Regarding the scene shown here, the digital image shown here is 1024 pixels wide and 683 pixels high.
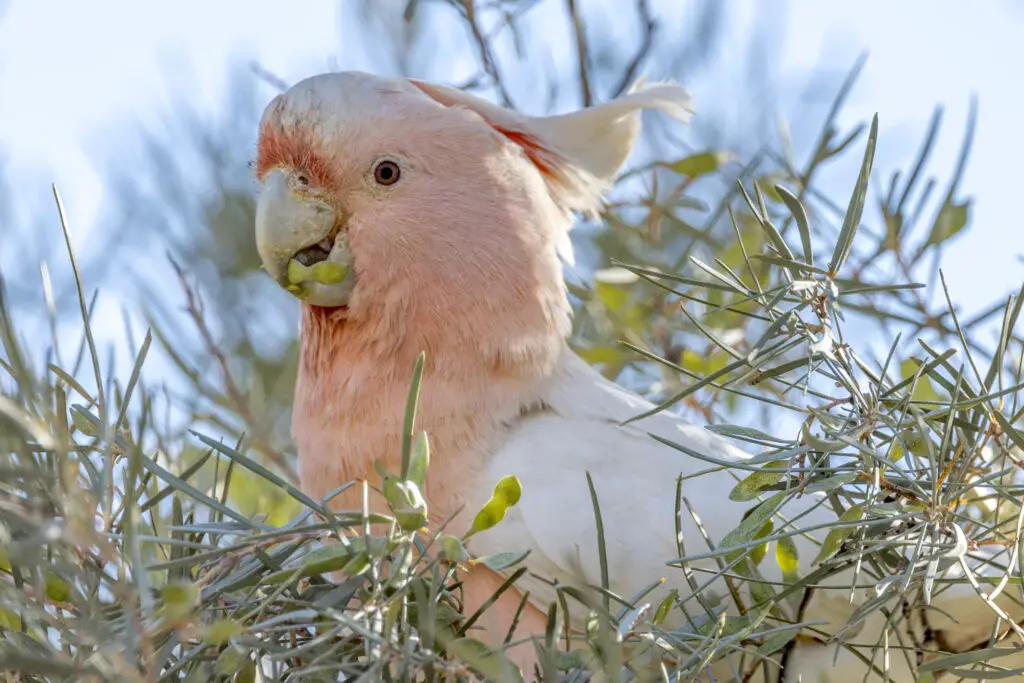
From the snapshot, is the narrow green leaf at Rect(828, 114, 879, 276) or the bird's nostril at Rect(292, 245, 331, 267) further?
the bird's nostril at Rect(292, 245, 331, 267)

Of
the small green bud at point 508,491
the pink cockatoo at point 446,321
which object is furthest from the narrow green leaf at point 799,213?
the pink cockatoo at point 446,321

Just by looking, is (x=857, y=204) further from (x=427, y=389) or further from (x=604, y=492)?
(x=427, y=389)

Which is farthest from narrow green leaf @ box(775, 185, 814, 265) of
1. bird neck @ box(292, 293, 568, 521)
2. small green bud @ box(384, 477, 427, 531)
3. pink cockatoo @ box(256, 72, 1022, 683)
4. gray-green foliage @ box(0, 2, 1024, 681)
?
bird neck @ box(292, 293, 568, 521)

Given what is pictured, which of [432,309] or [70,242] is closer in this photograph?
[70,242]

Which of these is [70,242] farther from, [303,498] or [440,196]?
[440,196]

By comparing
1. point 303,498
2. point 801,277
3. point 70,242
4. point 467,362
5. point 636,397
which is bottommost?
point 636,397

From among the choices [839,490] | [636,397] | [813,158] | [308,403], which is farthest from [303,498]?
[813,158]

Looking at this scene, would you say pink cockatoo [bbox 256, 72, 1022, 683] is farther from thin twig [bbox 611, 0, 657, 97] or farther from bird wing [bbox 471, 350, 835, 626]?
thin twig [bbox 611, 0, 657, 97]

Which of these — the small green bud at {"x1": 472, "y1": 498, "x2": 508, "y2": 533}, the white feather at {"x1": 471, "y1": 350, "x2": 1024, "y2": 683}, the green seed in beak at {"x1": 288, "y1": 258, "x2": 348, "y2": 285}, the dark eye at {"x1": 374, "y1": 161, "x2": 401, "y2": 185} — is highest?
the dark eye at {"x1": 374, "y1": 161, "x2": 401, "y2": 185}
